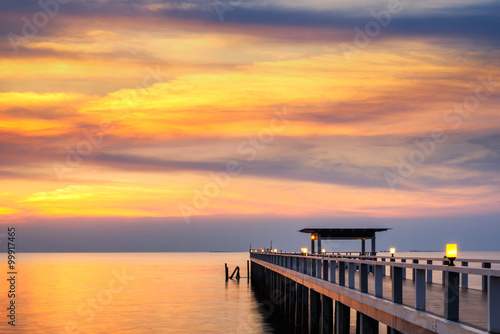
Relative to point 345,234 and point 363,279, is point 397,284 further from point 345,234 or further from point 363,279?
point 345,234

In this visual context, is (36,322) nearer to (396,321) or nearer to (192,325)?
(192,325)

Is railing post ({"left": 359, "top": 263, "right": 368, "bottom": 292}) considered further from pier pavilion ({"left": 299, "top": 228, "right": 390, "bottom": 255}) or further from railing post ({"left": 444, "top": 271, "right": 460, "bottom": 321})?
pier pavilion ({"left": 299, "top": 228, "right": 390, "bottom": 255})

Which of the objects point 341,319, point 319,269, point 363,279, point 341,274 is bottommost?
point 341,319

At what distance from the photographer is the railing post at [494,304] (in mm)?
9156

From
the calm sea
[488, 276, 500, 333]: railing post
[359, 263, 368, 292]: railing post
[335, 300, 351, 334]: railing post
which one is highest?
[488, 276, 500, 333]: railing post

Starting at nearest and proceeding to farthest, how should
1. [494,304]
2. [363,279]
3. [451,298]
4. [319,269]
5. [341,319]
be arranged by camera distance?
[494,304]
[451,298]
[363,279]
[341,319]
[319,269]

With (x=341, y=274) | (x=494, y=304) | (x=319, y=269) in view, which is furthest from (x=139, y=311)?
(x=494, y=304)

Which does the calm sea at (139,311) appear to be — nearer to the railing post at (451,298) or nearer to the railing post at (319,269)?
the railing post at (319,269)

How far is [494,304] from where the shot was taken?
919cm

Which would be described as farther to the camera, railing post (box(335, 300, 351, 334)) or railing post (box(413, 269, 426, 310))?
railing post (box(335, 300, 351, 334))

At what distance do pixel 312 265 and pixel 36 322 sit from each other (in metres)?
27.5

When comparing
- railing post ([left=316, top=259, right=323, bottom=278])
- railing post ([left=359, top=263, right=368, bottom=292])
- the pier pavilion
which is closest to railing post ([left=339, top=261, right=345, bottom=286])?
railing post ([left=359, top=263, right=368, bottom=292])

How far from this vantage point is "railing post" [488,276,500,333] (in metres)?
9.16

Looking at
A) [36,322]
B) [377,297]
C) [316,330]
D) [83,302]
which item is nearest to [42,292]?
[83,302]
